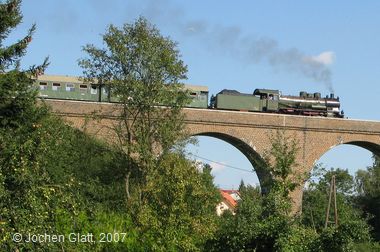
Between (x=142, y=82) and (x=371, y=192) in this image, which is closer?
(x=142, y=82)

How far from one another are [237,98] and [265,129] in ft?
10.9

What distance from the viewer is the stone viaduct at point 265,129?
3841cm

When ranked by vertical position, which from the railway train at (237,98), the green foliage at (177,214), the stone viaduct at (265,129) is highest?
the railway train at (237,98)

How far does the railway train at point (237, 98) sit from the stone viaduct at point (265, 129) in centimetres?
193

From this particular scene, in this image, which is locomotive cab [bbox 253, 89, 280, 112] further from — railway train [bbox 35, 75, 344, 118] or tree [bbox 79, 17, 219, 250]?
tree [bbox 79, 17, 219, 250]

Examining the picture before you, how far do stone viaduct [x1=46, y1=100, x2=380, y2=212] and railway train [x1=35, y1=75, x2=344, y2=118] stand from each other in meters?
1.93

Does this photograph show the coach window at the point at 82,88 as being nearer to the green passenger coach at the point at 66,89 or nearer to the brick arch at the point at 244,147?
the green passenger coach at the point at 66,89

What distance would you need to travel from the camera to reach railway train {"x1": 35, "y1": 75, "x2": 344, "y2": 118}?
42.0m

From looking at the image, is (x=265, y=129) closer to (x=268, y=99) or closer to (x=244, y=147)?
(x=244, y=147)

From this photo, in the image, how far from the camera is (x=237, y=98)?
1722 inches

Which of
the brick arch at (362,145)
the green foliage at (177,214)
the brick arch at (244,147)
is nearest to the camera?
the green foliage at (177,214)

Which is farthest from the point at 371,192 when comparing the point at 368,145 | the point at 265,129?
the point at 265,129

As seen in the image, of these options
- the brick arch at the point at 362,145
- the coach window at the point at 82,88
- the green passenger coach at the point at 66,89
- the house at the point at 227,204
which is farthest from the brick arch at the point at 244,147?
the coach window at the point at 82,88

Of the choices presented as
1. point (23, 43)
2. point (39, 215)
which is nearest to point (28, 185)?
point (39, 215)
